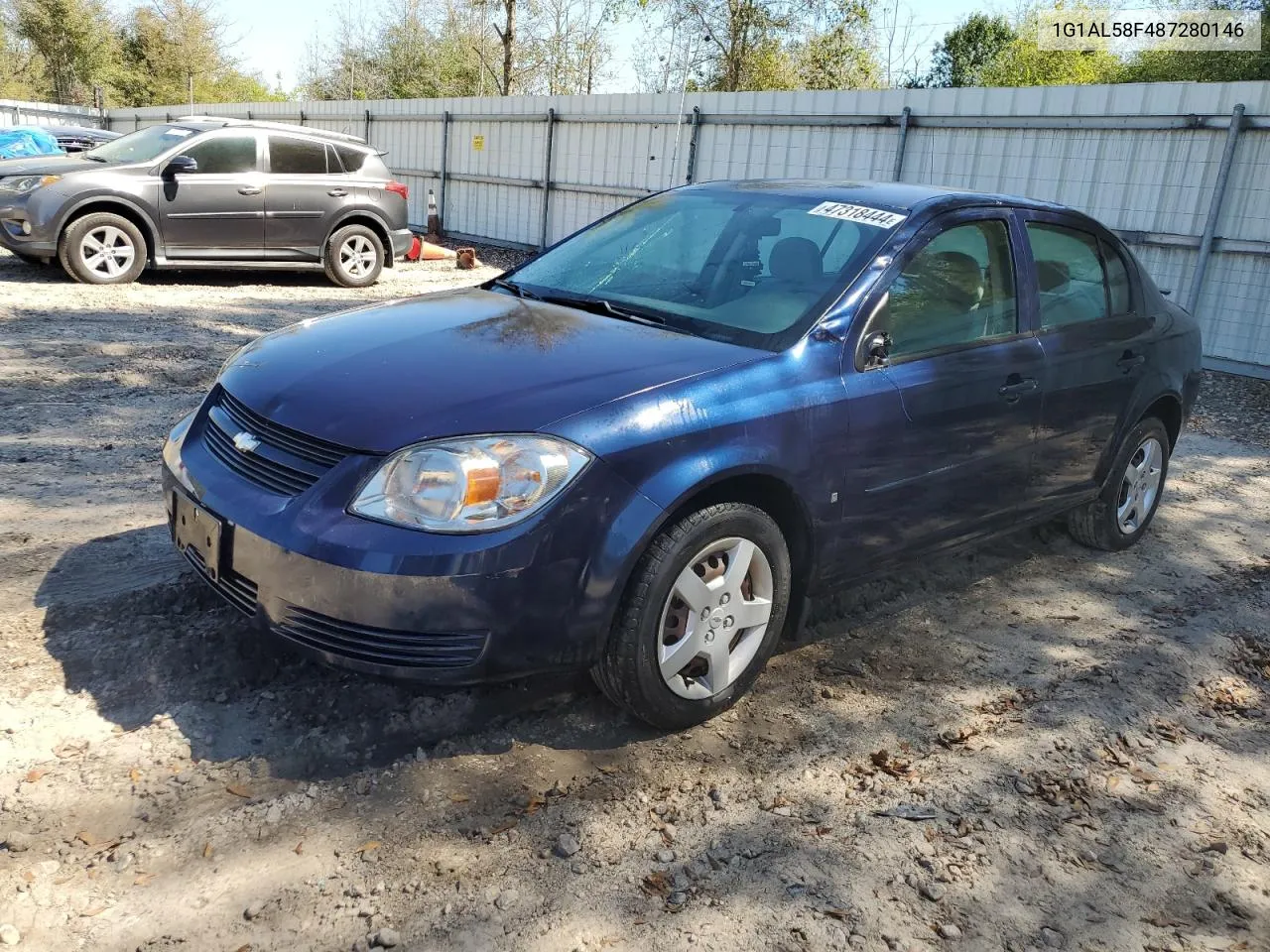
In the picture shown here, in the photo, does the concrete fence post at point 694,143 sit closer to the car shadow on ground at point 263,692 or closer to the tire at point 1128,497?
the tire at point 1128,497

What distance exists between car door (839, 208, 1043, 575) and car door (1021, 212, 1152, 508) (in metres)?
0.14

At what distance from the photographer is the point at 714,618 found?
3.10 metres

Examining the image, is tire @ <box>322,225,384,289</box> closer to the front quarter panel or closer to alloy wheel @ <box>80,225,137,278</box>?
alloy wheel @ <box>80,225,137,278</box>

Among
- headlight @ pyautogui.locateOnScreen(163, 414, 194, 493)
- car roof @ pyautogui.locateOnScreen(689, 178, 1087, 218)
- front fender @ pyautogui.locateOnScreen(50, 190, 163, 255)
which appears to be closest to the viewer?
→ headlight @ pyautogui.locateOnScreen(163, 414, 194, 493)

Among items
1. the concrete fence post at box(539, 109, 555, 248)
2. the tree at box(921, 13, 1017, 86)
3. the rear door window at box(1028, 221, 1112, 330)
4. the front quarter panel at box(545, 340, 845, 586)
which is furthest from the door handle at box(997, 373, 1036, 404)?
the tree at box(921, 13, 1017, 86)

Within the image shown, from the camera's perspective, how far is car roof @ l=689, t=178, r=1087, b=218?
3852mm

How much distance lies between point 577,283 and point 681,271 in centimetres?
41

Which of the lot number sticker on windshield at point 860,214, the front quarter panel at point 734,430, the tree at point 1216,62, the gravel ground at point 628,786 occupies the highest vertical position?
the tree at point 1216,62

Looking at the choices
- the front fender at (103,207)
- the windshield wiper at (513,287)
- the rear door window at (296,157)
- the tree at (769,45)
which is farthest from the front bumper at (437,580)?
the tree at (769,45)

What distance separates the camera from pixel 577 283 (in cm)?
397

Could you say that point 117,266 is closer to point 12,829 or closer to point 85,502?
point 85,502

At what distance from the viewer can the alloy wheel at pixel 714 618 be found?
3016 millimetres

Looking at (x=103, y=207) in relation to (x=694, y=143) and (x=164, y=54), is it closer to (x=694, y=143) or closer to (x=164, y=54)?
(x=694, y=143)

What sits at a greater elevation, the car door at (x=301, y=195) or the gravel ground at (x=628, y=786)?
the car door at (x=301, y=195)
